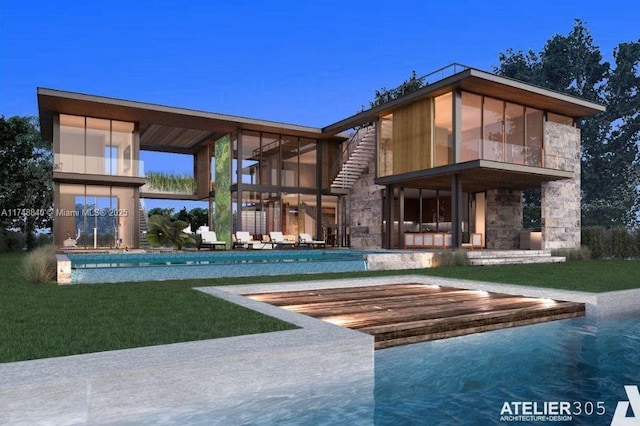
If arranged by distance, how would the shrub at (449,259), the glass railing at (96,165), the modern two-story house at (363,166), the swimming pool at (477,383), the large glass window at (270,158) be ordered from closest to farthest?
the swimming pool at (477,383), the shrub at (449,259), the modern two-story house at (363,166), the glass railing at (96,165), the large glass window at (270,158)

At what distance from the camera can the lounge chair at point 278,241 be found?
21.3 metres

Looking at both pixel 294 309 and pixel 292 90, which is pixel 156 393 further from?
pixel 292 90

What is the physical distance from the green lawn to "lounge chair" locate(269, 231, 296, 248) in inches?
456

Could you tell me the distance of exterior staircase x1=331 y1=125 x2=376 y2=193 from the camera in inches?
870

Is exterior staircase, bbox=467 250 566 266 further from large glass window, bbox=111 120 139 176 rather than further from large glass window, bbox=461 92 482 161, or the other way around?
large glass window, bbox=111 120 139 176

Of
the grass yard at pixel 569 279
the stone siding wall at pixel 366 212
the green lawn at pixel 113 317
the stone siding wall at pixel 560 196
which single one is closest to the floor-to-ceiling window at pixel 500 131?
the stone siding wall at pixel 560 196

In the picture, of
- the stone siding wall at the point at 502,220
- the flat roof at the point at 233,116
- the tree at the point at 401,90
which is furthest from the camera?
the tree at the point at 401,90

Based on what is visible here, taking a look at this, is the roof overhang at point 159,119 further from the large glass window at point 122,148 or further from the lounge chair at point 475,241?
the lounge chair at point 475,241

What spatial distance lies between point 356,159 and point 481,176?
A: 255 inches

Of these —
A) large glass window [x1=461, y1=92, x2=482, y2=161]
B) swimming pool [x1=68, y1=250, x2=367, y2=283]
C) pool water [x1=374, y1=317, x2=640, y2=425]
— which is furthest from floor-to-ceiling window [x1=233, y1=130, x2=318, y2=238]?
pool water [x1=374, y1=317, x2=640, y2=425]

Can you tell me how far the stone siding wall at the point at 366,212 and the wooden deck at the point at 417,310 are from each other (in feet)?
39.7

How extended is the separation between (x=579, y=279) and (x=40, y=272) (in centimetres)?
1103

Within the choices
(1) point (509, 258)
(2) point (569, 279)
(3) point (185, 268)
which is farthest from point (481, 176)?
(3) point (185, 268)

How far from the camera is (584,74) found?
39.0 meters
